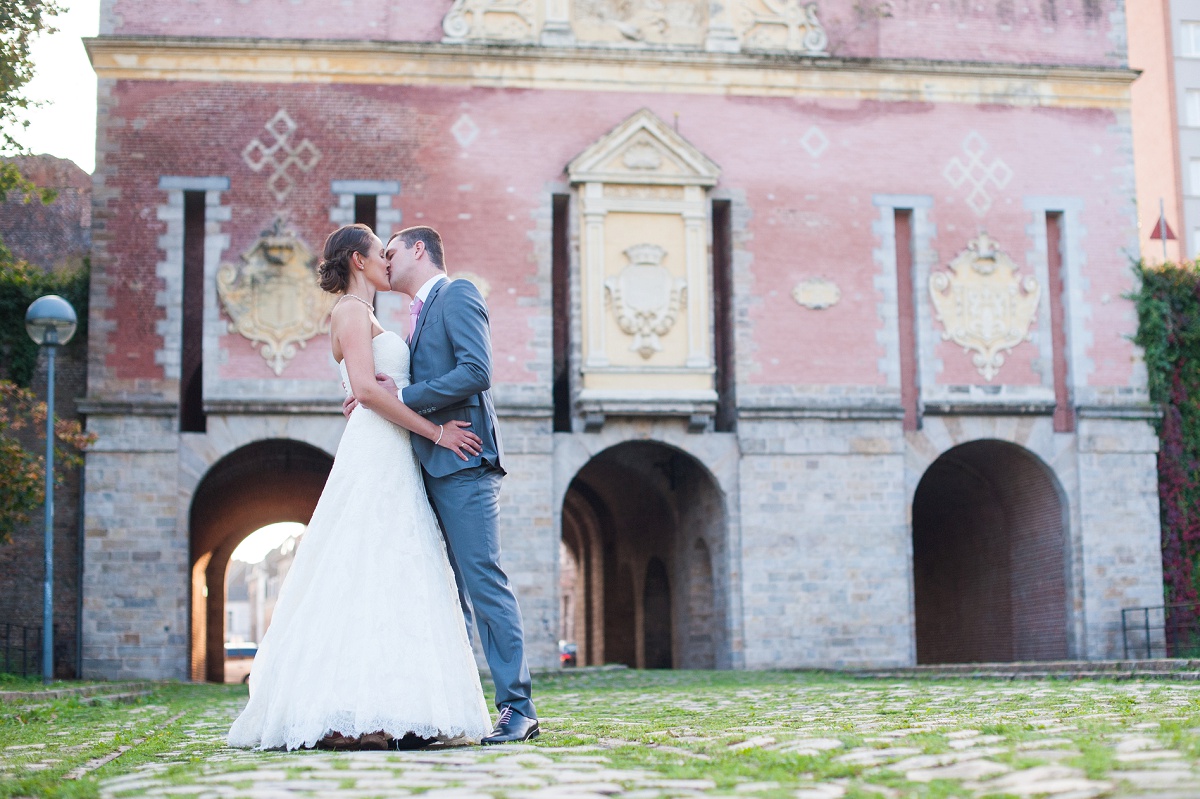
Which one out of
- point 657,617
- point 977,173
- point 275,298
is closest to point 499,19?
point 275,298

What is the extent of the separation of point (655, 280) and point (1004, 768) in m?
17.6

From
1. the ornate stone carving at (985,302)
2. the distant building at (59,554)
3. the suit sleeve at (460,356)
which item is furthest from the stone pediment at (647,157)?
the suit sleeve at (460,356)

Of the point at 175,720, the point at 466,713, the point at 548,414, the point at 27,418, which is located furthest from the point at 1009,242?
the point at 466,713

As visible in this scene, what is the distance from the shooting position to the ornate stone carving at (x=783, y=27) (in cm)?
2267

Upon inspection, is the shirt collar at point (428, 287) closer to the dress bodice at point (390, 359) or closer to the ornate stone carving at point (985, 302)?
the dress bodice at point (390, 359)

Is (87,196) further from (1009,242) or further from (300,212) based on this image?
(1009,242)

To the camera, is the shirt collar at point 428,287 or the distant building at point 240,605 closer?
the shirt collar at point 428,287

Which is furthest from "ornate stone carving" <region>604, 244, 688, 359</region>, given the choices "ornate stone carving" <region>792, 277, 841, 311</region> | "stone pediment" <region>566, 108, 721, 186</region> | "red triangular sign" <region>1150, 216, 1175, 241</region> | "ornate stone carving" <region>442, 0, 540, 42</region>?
"red triangular sign" <region>1150, 216, 1175, 241</region>

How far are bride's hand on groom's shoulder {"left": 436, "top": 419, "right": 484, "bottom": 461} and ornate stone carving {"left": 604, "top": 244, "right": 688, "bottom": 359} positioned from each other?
593 inches

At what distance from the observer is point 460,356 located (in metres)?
6.44

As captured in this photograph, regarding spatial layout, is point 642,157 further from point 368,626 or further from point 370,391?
point 368,626

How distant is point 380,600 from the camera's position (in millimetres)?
6137

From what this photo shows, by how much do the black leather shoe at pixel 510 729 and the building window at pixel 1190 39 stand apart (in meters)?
49.5

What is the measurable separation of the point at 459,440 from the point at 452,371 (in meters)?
0.30
